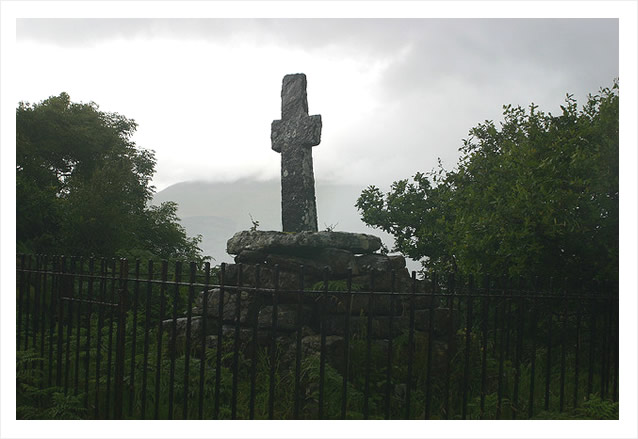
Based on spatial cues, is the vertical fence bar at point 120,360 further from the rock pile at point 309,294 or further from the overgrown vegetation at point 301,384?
the rock pile at point 309,294

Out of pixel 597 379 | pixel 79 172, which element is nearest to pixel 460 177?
pixel 597 379

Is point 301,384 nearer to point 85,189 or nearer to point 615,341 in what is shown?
point 615,341

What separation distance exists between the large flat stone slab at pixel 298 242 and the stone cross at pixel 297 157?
0.46m

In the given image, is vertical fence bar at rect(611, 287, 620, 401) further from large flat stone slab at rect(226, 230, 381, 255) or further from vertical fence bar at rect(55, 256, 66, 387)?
vertical fence bar at rect(55, 256, 66, 387)

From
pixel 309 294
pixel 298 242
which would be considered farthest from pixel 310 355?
pixel 298 242

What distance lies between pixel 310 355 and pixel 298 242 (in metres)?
1.63

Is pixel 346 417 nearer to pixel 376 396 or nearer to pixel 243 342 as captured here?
pixel 376 396

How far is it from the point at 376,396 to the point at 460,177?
8645 mm

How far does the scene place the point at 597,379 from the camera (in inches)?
331

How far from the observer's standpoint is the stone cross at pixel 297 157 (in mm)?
8453

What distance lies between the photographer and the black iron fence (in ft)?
19.5

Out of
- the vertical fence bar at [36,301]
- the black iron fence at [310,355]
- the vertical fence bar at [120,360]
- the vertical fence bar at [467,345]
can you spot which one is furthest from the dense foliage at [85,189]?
the vertical fence bar at [467,345]

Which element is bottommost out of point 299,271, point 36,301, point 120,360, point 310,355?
point 310,355

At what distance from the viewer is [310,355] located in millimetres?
7203
